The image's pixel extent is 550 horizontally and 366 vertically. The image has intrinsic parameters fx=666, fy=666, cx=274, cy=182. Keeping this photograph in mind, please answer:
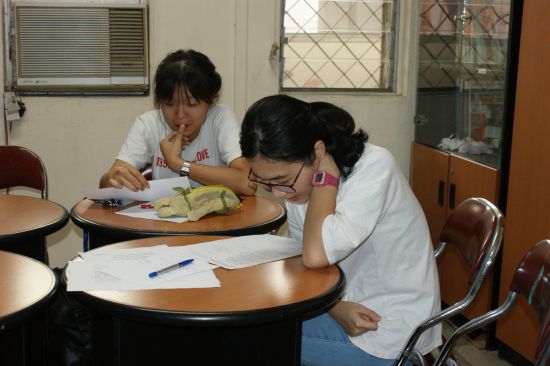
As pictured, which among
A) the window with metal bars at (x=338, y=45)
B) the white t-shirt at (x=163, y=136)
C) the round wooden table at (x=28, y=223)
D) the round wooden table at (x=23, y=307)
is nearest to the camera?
the round wooden table at (x=23, y=307)

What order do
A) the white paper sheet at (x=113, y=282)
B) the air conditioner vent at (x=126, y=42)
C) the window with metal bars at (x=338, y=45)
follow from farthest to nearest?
the window with metal bars at (x=338, y=45) < the air conditioner vent at (x=126, y=42) < the white paper sheet at (x=113, y=282)

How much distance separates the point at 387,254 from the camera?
1.62 m

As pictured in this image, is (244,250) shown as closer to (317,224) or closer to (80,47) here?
(317,224)

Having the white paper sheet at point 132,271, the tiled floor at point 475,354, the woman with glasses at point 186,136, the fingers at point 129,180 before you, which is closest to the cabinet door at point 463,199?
the tiled floor at point 475,354

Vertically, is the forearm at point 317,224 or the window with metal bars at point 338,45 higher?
the window with metal bars at point 338,45

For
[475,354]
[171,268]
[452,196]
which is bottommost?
[475,354]

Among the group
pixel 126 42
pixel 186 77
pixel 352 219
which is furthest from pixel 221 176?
pixel 126 42

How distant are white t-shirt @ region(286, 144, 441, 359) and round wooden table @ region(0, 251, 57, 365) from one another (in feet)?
2.09

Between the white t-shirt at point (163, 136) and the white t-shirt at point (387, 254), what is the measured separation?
1.14 m

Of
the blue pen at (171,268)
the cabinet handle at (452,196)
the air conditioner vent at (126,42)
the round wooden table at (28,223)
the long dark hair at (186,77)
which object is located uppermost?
the air conditioner vent at (126,42)

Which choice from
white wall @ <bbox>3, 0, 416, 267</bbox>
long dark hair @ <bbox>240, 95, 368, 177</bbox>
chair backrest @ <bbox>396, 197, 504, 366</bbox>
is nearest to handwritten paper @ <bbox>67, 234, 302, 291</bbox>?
long dark hair @ <bbox>240, 95, 368, 177</bbox>

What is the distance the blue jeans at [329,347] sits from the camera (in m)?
1.61

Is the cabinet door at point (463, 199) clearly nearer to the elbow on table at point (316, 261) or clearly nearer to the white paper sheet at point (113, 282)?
the elbow on table at point (316, 261)

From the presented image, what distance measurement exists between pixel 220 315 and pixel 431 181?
2.33 metres
